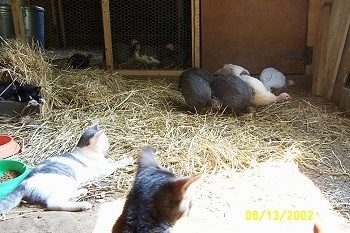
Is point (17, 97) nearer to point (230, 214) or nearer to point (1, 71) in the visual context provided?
point (1, 71)

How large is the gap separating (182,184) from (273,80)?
3.48 m

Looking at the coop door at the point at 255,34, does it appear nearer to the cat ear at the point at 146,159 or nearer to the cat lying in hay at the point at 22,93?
the cat lying in hay at the point at 22,93

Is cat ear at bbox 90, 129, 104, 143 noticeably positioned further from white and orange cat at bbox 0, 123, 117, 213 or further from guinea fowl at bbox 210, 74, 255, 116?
guinea fowl at bbox 210, 74, 255, 116

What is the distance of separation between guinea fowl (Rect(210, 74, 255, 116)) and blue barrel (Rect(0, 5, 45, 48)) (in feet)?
9.87

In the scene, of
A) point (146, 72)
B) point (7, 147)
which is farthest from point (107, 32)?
point (7, 147)

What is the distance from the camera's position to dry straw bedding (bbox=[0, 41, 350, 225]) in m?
2.60

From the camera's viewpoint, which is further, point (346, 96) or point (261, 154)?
point (346, 96)

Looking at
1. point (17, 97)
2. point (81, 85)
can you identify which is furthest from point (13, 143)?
point (81, 85)

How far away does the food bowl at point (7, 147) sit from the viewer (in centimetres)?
273

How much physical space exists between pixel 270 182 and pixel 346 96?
1.77m

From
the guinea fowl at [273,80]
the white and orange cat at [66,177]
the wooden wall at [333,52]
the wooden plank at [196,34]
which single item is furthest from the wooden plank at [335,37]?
the white and orange cat at [66,177]

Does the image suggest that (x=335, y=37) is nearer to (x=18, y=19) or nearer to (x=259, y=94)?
(x=259, y=94)

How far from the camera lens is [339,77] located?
391 centimetres

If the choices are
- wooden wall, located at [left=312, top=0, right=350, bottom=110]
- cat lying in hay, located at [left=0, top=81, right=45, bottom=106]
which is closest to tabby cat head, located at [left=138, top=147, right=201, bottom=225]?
cat lying in hay, located at [left=0, top=81, right=45, bottom=106]
